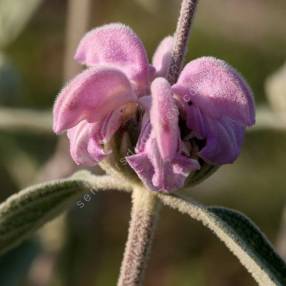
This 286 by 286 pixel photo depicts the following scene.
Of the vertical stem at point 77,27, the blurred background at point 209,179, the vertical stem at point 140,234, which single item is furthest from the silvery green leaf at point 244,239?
the blurred background at point 209,179

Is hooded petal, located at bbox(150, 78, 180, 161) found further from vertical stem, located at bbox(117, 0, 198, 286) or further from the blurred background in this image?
the blurred background

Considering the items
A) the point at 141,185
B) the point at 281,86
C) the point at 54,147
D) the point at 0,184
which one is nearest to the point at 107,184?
the point at 141,185

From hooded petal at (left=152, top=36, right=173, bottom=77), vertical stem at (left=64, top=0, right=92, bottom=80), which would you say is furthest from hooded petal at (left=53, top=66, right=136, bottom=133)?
vertical stem at (left=64, top=0, right=92, bottom=80)

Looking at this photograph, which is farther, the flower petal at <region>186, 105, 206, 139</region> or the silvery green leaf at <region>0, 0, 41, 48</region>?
the silvery green leaf at <region>0, 0, 41, 48</region>

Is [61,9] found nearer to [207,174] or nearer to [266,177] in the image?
[266,177]

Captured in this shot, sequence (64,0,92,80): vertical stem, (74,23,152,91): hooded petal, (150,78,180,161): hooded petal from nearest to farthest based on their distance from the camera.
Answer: (150,78,180,161): hooded petal
(74,23,152,91): hooded petal
(64,0,92,80): vertical stem

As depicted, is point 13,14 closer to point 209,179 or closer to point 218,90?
point 209,179
